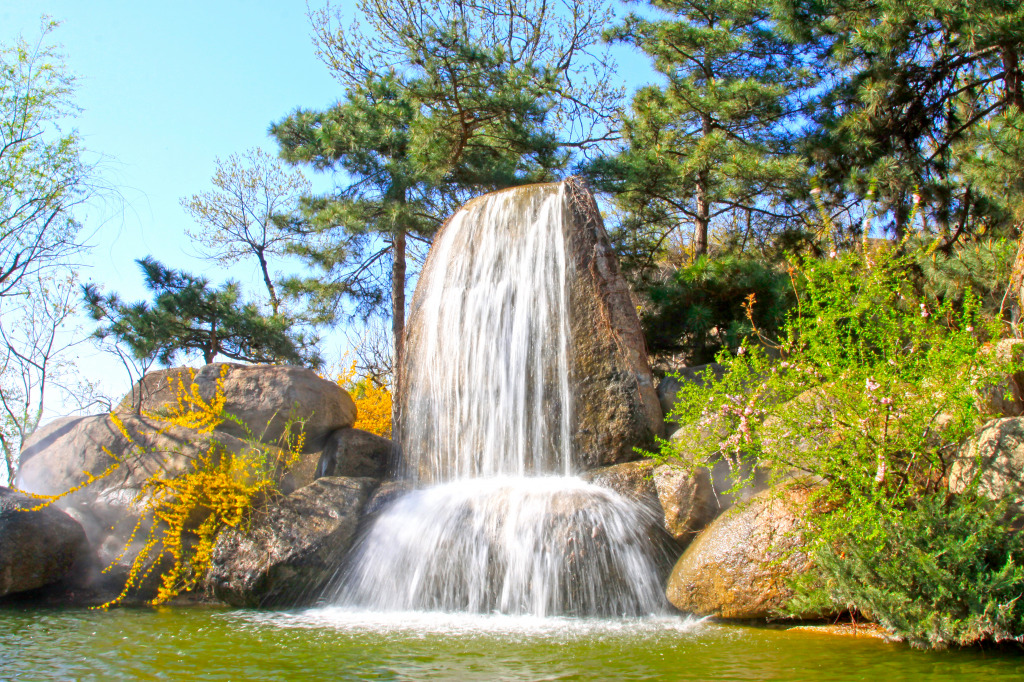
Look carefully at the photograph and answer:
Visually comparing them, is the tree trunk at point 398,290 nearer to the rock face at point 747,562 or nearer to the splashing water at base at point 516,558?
the splashing water at base at point 516,558

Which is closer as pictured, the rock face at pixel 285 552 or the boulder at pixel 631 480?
the rock face at pixel 285 552

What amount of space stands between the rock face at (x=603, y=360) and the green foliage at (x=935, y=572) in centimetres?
291

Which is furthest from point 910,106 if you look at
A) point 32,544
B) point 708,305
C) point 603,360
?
point 32,544

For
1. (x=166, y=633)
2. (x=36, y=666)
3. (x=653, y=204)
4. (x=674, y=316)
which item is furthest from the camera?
(x=653, y=204)

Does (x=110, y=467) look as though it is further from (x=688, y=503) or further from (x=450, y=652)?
(x=688, y=503)

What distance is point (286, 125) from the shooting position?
11.5 m

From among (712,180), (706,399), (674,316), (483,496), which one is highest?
(712,180)

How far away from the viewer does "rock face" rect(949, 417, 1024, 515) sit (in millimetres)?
4219

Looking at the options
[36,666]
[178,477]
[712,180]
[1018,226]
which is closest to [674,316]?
[712,180]

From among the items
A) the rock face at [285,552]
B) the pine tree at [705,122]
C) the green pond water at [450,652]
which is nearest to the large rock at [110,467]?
the rock face at [285,552]

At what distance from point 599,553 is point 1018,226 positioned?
672cm

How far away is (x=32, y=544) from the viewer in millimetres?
6105

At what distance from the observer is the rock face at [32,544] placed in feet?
19.6

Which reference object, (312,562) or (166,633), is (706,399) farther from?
(166,633)
